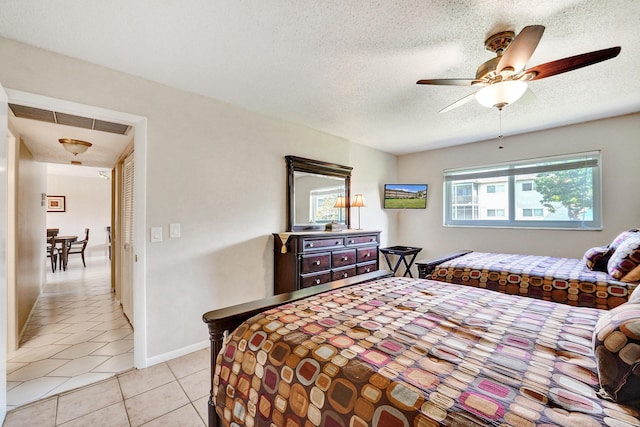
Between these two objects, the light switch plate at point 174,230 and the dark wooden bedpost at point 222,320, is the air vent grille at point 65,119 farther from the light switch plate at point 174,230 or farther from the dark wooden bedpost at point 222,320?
the dark wooden bedpost at point 222,320

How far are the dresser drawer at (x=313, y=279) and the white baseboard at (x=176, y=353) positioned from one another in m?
1.13

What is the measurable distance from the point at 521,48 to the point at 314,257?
2.51m

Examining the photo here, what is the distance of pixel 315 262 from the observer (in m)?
3.22

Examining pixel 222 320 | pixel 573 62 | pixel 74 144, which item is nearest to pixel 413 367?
pixel 222 320

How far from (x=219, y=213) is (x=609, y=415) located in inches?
111

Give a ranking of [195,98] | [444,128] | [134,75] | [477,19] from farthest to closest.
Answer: [444,128], [195,98], [134,75], [477,19]

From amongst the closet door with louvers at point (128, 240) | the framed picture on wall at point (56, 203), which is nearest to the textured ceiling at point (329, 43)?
the closet door with louvers at point (128, 240)

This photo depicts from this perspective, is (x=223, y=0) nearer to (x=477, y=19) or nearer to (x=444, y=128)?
(x=477, y=19)

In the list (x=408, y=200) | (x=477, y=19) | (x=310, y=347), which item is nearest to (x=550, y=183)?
(x=408, y=200)

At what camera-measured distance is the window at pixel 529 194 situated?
3.51 m

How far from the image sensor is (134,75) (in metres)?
2.32

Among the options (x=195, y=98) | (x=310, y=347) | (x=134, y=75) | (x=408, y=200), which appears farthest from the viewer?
(x=408, y=200)

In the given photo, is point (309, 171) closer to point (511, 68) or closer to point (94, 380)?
point (511, 68)

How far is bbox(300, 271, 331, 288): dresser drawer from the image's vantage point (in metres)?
3.11
